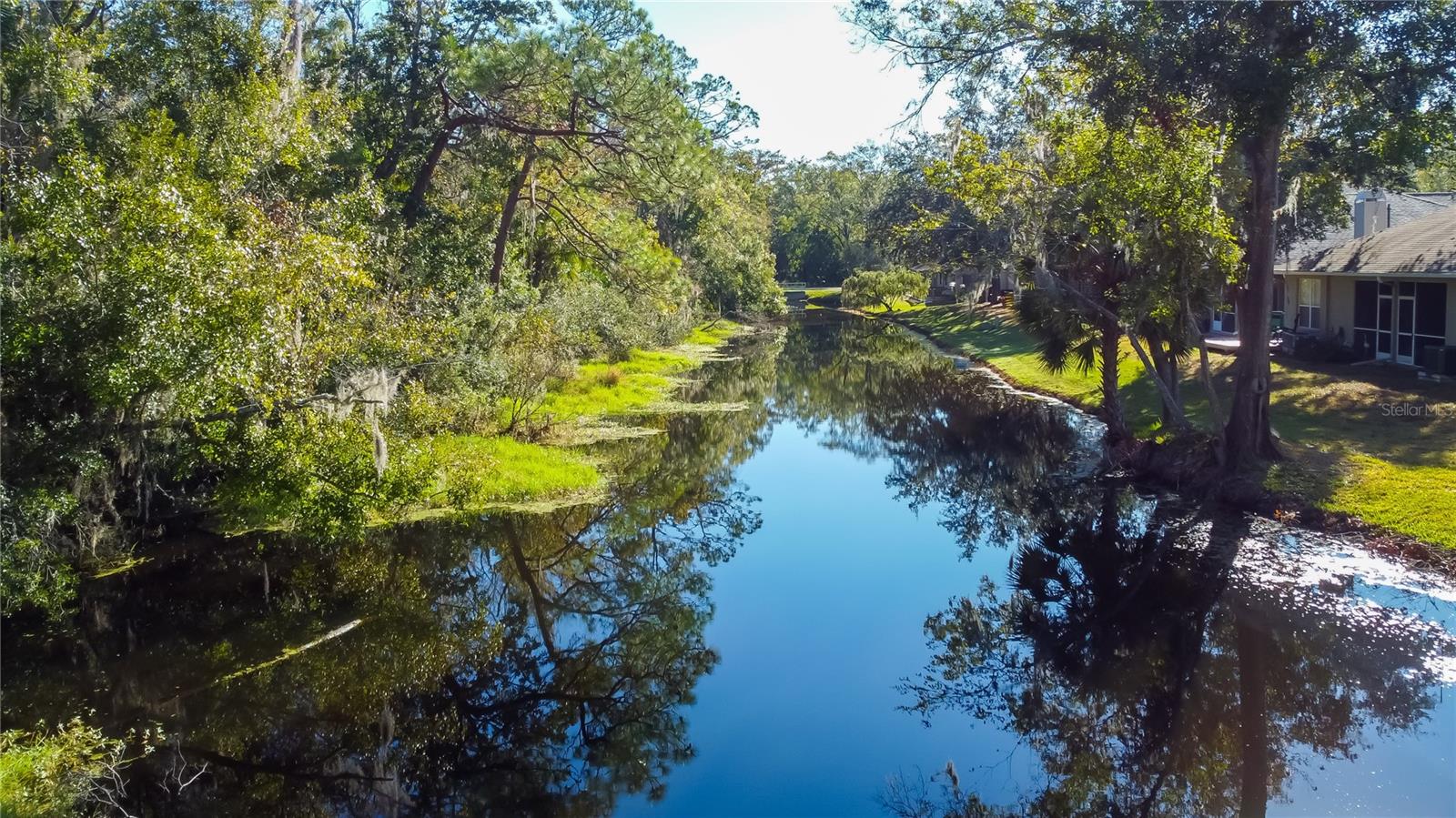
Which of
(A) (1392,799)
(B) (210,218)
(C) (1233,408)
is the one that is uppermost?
(B) (210,218)

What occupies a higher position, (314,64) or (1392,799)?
(314,64)

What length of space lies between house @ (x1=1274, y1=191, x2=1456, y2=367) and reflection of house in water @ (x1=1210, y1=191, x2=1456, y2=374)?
0.02 meters

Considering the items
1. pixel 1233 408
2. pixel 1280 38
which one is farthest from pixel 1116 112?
pixel 1233 408

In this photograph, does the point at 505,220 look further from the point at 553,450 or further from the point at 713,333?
the point at 713,333

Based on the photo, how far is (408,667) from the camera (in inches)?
452

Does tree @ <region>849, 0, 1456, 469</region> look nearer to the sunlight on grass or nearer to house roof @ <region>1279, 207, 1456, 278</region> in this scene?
house roof @ <region>1279, 207, 1456, 278</region>

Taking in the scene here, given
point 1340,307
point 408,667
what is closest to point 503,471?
point 408,667

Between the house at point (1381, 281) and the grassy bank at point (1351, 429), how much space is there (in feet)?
4.37

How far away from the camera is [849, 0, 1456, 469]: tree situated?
15070 millimetres

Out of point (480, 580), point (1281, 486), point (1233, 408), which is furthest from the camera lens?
point (1233, 408)

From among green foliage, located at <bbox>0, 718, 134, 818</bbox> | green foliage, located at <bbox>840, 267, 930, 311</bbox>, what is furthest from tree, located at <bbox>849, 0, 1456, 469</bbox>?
green foliage, located at <bbox>840, 267, 930, 311</bbox>

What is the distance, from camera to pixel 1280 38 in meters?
15.3

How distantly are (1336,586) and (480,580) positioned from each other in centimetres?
1109

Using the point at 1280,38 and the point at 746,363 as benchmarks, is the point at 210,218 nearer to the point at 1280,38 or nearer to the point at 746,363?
the point at 1280,38
